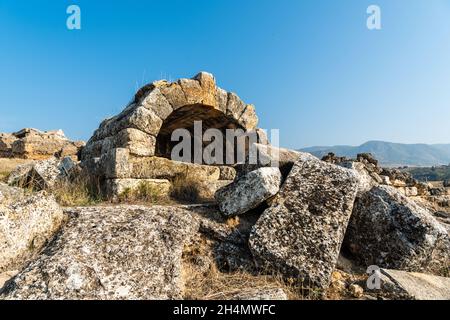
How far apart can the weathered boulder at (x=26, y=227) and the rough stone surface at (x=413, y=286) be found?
12.1ft

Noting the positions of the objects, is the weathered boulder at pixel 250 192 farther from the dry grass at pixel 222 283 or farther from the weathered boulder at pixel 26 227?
the weathered boulder at pixel 26 227

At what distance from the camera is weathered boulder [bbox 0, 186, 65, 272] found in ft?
10.8

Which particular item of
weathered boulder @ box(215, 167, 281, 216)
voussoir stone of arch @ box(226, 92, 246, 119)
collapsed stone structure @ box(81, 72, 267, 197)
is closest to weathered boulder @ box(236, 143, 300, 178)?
weathered boulder @ box(215, 167, 281, 216)

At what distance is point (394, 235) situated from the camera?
4.23 metres

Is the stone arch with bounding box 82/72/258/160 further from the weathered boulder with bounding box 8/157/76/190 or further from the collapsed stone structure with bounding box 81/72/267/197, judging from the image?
the weathered boulder with bounding box 8/157/76/190

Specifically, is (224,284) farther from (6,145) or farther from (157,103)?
(6,145)

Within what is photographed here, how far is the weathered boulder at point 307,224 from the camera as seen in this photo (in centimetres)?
366

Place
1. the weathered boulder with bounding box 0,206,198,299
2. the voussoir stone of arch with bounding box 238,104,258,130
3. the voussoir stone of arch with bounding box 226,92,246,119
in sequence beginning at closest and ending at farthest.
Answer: the weathered boulder with bounding box 0,206,198,299 < the voussoir stone of arch with bounding box 226,92,246,119 < the voussoir stone of arch with bounding box 238,104,258,130

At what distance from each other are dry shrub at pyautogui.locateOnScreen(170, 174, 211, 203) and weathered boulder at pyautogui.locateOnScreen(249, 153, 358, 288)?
2270 millimetres

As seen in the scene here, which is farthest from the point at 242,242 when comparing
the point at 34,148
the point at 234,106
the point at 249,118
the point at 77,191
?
the point at 34,148

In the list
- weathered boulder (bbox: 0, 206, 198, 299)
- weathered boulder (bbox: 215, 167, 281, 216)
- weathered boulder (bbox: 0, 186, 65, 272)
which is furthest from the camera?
weathered boulder (bbox: 215, 167, 281, 216)

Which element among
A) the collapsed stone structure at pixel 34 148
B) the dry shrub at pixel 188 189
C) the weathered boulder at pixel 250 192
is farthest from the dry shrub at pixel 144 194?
the collapsed stone structure at pixel 34 148
